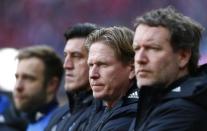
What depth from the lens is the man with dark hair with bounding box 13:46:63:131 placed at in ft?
20.0

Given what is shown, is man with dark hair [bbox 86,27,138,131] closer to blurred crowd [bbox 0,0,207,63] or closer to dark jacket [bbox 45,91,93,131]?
dark jacket [bbox 45,91,93,131]

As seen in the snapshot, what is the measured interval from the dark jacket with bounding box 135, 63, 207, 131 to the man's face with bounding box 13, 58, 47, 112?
264cm

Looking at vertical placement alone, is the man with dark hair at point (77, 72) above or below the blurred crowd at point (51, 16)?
below

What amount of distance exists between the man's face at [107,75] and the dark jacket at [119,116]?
7 centimetres

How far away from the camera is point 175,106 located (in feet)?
11.3

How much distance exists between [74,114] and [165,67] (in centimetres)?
136

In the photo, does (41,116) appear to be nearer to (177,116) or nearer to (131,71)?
(131,71)

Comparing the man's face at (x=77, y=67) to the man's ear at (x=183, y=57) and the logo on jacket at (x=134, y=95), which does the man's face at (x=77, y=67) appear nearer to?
the logo on jacket at (x=134, y=95)

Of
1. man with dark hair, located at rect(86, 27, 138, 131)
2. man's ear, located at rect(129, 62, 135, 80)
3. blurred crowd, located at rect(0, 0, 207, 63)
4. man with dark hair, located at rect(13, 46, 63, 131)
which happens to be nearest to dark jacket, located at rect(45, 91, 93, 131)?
man with dark hair, located at rect(86, 27, 138, 131)

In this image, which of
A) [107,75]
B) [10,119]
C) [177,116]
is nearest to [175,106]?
[177,116]

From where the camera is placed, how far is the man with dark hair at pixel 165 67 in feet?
11.4

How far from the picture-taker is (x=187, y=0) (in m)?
6.39

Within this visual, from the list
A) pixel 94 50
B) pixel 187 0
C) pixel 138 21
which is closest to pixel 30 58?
pixel 187 0

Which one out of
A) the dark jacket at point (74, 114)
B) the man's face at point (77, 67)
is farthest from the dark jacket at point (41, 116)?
the man's face at point (77, 67)
